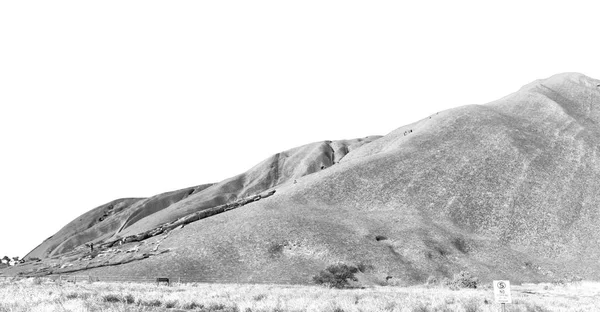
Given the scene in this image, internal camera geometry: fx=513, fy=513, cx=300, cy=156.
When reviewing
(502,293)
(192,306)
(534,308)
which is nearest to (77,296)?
(192,306)

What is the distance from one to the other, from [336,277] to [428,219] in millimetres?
33377

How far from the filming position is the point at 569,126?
114750 millimetres

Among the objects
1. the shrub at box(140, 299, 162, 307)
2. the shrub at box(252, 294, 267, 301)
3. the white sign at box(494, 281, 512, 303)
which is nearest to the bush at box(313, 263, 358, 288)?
the shrub at box(252, 294, 267, 301)

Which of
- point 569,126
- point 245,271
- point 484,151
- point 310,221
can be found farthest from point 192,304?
point 569,126

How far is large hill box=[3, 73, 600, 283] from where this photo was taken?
70.3 m

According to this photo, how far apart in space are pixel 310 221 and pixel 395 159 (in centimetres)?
3022

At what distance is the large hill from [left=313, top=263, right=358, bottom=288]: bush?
Answer: 797cm

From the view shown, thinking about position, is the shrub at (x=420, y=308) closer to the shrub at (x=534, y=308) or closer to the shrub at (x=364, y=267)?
the shrub at (x=534, y=308)

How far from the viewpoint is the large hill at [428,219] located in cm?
7031

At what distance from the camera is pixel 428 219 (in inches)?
3332

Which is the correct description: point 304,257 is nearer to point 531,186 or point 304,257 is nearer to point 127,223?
point 531,186

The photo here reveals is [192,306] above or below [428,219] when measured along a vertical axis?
above

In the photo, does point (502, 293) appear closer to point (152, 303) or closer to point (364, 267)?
point (152, 303)

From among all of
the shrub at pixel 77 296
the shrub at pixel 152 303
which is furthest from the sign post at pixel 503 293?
the shrub at pixel 77 296
